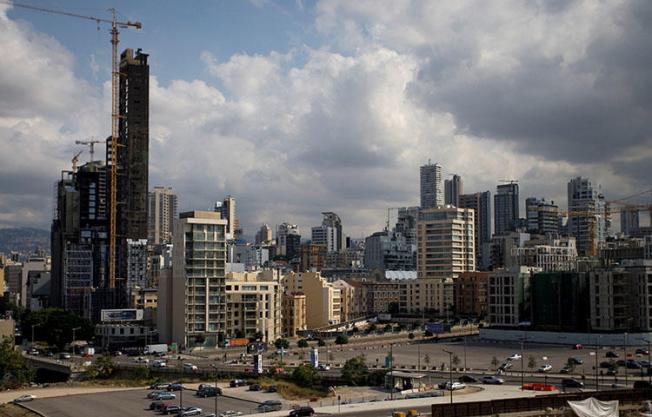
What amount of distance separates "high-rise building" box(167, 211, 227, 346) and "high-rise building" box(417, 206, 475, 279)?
74.6 metres

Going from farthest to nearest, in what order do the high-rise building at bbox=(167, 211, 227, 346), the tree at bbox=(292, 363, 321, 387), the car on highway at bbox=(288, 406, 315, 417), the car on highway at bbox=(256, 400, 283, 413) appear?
the high-rise building at bbox=(167, 211, 227, 346)
the tree at bbox=(292, 363, 321, 387)
the car on highway at bbox=(256, 400, 283, 413)
the car on highway at bbox=(288, 406, 315, 417)

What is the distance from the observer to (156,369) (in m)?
86.3

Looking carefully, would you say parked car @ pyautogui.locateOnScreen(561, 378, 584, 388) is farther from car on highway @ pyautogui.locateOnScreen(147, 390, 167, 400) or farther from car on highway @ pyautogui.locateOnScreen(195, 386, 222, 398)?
car on highway @ pyautogui.locateOnScreen(147, 390, 167, 400)

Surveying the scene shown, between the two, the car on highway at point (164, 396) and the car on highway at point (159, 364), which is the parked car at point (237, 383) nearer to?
the car on highway at point (164, 396)

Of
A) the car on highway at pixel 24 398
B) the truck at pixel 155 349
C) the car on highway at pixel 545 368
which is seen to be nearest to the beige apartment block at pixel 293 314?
the truck at pixel 155 349

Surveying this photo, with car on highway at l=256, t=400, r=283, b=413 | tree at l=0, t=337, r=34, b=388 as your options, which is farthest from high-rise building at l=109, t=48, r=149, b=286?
car on highway at l=256, t=400, r=283, b=413

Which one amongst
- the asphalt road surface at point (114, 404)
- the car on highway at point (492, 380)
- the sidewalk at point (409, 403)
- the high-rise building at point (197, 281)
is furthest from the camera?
the high-rise building at point (197, 281)

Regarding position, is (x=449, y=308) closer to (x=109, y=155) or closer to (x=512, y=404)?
(x=109, y=155)

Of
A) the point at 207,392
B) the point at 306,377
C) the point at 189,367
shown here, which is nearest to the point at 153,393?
the point at 207,392

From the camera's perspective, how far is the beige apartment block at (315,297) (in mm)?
143250

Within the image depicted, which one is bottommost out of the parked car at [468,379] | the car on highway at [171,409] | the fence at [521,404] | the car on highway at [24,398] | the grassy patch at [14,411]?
the grassy patch at [14,411]

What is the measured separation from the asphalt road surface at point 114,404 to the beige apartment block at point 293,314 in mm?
57727

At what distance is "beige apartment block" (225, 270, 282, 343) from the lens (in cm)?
11506

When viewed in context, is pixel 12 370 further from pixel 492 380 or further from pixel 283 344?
pixel 492 380
